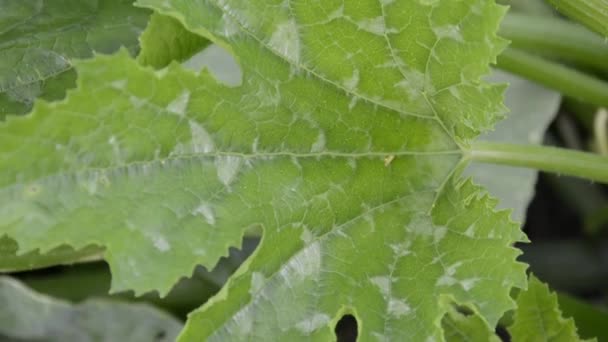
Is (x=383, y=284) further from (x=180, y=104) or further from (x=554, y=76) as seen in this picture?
(x=554, y=76)

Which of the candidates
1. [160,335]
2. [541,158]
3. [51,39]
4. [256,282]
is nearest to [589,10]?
[541,158]

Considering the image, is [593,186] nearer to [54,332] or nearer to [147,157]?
[54,332]

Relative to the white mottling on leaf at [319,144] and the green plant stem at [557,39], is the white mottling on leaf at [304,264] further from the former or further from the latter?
the green plant stem at [557,39]

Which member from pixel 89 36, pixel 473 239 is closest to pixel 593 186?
pixel 473 239

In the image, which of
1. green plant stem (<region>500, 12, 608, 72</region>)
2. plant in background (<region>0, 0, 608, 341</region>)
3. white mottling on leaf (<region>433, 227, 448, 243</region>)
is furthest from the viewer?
green plant stem (<region>500, 12, 608, 72</region>)

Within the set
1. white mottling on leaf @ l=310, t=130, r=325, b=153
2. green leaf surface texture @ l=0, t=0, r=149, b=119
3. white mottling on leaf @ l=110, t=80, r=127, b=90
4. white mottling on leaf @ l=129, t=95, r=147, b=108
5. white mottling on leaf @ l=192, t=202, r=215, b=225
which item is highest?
white mottling on leaf @ l=110, t=80, r=127, b=90

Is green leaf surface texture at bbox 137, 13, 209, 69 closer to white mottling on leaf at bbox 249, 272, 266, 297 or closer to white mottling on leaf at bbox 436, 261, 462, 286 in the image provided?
white mottling on leaf at bbox 249, 272, 266, 297

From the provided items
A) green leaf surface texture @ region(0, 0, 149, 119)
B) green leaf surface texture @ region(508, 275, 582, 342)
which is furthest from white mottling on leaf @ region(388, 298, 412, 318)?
green leaf surface texture @ region(0, 0, 149, 119)
